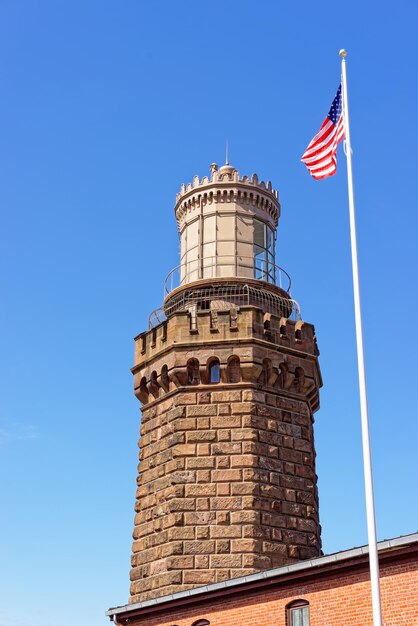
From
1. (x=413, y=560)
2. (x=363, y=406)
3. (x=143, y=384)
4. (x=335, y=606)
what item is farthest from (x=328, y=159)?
(x=143, y=384)

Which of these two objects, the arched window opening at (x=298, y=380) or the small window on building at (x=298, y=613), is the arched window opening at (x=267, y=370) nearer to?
the arched window opening at (x=298, y=380)

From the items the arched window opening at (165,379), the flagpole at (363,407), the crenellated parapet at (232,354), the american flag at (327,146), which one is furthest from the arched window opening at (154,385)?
the flagpole at (363,407)

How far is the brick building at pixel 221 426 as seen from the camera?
2650cm

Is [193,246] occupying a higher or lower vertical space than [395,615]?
higher

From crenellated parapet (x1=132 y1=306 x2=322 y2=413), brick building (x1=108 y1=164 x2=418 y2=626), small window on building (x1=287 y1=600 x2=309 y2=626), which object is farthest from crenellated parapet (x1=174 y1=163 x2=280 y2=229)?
small window on building (x1=287 y1=600 x2=309 y2=626)

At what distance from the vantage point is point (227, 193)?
32594mm

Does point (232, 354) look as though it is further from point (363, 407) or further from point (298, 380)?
point (363, 407)

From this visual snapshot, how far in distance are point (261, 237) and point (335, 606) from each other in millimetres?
16010

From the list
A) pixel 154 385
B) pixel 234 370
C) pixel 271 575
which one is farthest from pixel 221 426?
pixel 271 575

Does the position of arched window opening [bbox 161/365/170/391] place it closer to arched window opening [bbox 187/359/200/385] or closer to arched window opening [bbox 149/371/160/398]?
arched window opening [bbox 149/371/160/398]

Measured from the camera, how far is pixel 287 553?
2695 cm

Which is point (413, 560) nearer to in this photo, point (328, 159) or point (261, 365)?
point (328, 159)

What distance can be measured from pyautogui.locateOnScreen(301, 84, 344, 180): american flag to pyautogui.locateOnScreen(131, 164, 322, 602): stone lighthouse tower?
33.9 feet

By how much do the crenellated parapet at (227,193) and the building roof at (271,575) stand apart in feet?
46.5
